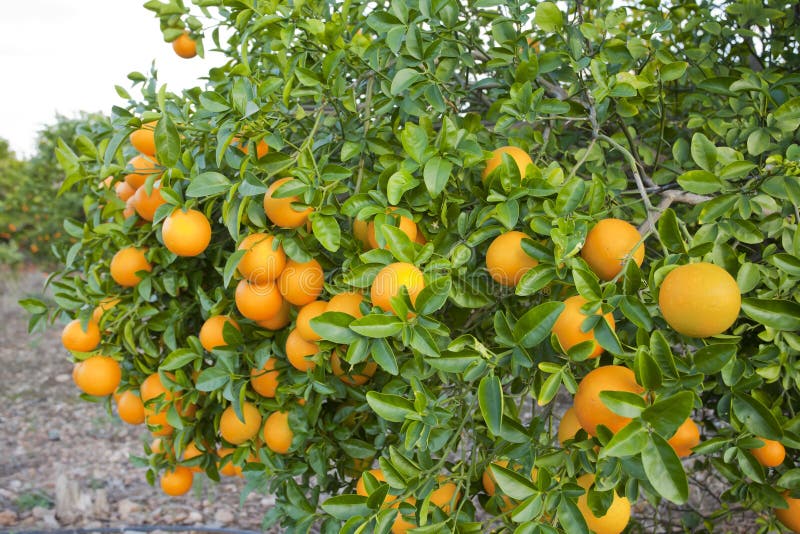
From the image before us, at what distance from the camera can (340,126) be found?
113cm

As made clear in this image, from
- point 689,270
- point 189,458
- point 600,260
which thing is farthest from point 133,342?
point 689,270

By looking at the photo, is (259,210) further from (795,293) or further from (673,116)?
(673,116)

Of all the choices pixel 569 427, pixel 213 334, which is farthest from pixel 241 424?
pixel 569 427

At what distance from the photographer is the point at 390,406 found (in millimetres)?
865

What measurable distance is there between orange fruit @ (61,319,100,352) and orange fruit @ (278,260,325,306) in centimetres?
53

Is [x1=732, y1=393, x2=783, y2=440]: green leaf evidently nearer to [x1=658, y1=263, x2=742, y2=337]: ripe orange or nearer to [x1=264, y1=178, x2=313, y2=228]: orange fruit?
[x1=658, y1=263, x2=742, y2=337]: ripe orange

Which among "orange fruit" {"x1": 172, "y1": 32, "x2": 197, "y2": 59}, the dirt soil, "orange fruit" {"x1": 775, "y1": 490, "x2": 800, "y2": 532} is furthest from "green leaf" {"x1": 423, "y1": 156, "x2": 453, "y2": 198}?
the dirt soil

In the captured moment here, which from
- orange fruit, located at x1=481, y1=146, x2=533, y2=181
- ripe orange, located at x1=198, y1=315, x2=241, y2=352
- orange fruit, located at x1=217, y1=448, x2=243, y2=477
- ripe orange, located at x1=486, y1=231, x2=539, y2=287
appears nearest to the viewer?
ripe orange, located at x1=486, y1=231, x2=539, y2=287

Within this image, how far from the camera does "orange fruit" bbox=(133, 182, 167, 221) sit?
4.00ft

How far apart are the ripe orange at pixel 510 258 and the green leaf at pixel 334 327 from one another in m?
0.24

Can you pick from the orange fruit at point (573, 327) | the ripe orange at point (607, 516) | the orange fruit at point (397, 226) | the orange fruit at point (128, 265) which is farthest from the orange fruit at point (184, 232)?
the ripe orange at point (607, 516)

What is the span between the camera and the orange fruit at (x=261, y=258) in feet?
3.34

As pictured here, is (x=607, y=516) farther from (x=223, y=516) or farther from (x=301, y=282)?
(x=223, y=516)

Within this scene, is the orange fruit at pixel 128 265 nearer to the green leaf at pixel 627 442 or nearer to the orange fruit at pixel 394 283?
the orange fruit at pixel 394 283
